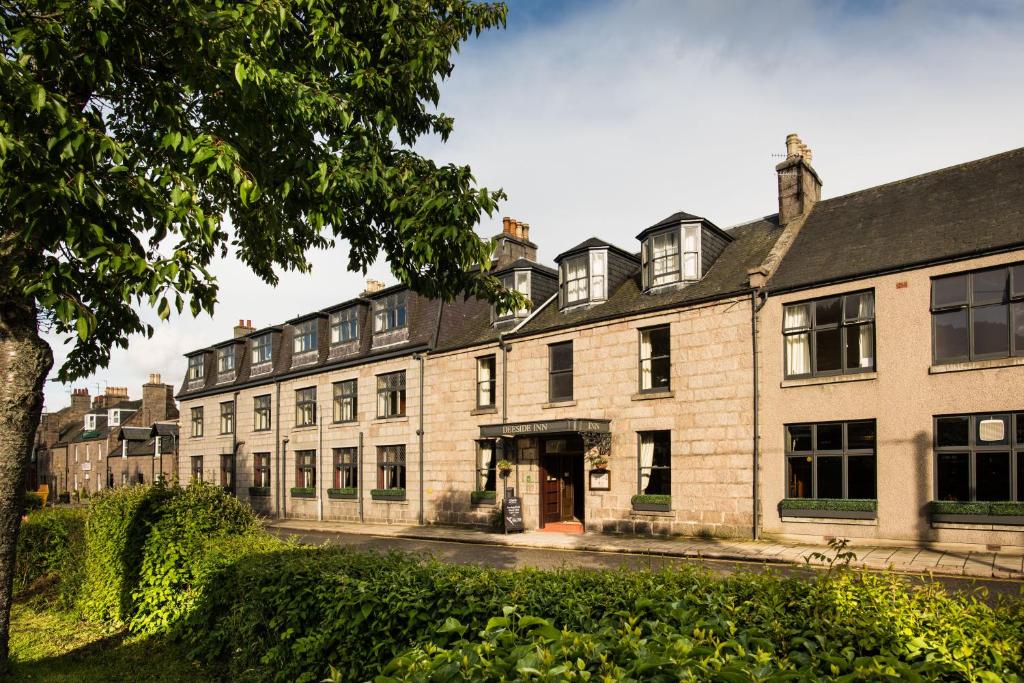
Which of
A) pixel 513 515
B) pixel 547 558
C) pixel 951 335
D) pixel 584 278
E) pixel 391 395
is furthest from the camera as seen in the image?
pixel 391 395

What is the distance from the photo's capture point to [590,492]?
885 inches

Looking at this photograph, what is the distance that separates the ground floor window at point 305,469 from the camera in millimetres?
34250

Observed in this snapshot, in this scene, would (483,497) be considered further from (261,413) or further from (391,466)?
(261,413)

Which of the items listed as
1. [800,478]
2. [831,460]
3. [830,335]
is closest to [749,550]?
[800,478]

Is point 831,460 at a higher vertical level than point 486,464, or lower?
higher

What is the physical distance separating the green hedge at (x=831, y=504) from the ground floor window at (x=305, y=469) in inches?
915

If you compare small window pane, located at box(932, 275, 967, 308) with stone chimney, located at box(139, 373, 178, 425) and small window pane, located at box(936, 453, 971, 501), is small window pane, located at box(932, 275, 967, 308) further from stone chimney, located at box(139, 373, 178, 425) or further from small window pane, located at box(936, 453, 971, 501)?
stone chimney, located at box(139, 373, 178, 425)

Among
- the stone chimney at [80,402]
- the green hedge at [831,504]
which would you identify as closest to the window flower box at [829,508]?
the green hedge at [831,504]

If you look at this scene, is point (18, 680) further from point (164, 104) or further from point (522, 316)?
point (522, 316)

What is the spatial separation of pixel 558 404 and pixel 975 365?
12.0m

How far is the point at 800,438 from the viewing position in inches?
733

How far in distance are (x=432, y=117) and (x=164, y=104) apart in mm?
3557

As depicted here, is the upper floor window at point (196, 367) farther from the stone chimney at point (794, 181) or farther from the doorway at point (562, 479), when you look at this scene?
the stone chimney at point (794, 181)

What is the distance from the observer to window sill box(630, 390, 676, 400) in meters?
20.8
